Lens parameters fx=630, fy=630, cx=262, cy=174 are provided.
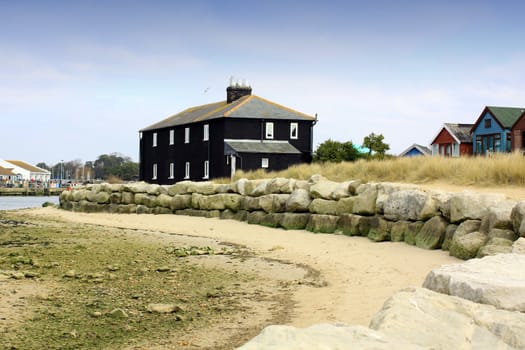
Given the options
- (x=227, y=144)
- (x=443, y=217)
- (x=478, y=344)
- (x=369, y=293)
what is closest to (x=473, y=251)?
(x=443, y=217)

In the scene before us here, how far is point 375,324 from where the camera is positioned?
3744 millimetres

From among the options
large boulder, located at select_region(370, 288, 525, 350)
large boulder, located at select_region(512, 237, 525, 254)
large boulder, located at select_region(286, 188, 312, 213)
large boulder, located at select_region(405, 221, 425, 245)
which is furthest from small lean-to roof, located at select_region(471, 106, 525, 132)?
large boulder, located at select_region(370, 288, 525, 350)

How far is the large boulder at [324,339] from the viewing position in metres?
3.17

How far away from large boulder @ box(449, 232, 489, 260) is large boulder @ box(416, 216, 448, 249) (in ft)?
2.94

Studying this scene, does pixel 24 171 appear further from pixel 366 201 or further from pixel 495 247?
pixel 495 247

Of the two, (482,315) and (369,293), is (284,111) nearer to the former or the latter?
(369,293)

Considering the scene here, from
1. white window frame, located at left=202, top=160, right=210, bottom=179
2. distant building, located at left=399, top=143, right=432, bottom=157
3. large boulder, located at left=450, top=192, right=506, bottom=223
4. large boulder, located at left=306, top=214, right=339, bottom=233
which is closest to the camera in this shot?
large boulder, located at left=450, top=192, right=506, bottom=223

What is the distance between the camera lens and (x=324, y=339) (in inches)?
130

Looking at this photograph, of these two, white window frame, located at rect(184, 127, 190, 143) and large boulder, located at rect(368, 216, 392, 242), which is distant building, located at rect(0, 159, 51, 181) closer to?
white window frame, located at rect(184, 127, 190, 143)

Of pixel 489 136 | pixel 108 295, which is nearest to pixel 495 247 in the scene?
pixel 108 295

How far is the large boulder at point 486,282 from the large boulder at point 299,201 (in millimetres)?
10134

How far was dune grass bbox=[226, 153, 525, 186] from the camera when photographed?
13914 millimetres

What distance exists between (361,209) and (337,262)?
287 centimetres

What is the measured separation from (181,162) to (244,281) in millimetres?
33583
